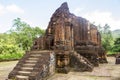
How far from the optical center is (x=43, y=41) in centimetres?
1421

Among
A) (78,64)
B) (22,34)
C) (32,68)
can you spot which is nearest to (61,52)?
(78,64)

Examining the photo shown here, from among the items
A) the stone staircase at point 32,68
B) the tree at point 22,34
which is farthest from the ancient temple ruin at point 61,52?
the tree at point 22,34

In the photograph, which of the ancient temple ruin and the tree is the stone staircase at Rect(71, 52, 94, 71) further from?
the tree

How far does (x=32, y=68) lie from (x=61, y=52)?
267 centimetres

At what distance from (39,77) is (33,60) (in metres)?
1.42

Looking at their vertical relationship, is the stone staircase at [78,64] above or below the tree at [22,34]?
below

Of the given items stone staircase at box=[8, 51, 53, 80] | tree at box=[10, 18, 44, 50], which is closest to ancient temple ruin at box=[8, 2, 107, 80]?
stone staircase at box=[8, 51, 53, 80]

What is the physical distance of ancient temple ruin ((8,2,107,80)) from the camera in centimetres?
927

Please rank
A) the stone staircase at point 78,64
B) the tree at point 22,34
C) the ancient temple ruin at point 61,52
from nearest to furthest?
the ancient temple ruin at point 61,52 → the stone staircase at point 78,64 → the tree at point 22,34

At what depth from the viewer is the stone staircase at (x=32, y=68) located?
28.8 ft

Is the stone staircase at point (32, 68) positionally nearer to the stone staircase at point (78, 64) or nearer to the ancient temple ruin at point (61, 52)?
the ancient temple ruin at point (61, 52)

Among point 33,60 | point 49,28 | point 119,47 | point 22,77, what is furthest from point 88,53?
point 119,47

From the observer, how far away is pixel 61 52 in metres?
11.4

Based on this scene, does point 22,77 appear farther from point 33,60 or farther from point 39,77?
point 33,60
